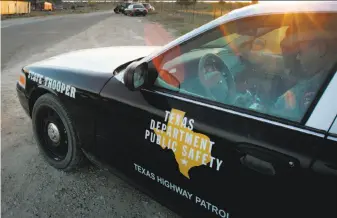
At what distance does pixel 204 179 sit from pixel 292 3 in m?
1.07

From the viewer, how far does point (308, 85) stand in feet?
5.33

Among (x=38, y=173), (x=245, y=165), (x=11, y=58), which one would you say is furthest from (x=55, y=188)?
(x=11, y=58)

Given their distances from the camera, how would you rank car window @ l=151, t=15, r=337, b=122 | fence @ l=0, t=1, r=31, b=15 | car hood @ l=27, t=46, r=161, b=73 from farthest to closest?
1. fence @ l=0, t=1, r=31, b=15
2. car hood @ l=27, t=46, r=161, b=73
3. car window @ l=151, t=15, r=337, b=122

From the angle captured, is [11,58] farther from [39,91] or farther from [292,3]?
[292,3]

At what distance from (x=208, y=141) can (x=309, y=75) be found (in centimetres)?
62

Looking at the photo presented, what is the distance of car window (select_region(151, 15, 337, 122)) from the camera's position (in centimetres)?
164

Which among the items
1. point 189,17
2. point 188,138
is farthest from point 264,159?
point 189,17

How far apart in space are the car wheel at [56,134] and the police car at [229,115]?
8cm

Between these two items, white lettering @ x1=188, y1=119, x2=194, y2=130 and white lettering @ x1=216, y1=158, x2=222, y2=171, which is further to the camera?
white lettering @ x1=188, y1=119, x2=194, y2=130

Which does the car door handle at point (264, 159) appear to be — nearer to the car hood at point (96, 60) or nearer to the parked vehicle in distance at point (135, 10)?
the car hood at point (96, 60)

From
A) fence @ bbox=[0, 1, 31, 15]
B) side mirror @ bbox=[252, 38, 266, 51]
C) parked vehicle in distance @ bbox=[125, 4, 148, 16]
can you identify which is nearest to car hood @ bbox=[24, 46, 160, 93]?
side mirror @ bbox=[252, 38, 266, 51]

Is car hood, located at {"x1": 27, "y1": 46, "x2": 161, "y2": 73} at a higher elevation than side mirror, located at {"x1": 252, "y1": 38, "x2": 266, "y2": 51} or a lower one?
lower

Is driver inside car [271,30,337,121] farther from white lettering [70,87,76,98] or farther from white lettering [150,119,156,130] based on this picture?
A: white lettering [70,87,76,98]

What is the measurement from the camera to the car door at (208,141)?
1.50 m
